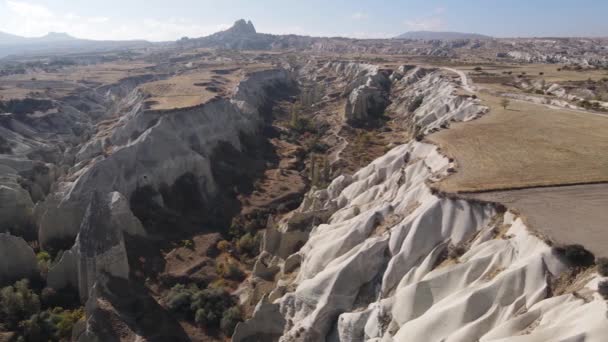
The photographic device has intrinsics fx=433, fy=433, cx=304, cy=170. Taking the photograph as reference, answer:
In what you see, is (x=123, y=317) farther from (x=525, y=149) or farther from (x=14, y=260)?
(x=525, y=149)

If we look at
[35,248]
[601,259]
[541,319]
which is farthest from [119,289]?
[601,259]

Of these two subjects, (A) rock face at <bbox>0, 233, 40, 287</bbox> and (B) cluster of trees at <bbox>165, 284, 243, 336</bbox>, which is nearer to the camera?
(B) cluster of trees at <bbox>165, 284, 243, 336</bbox>

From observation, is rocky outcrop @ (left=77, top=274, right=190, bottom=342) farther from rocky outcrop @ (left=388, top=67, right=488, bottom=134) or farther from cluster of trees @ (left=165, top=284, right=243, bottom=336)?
rocky outcrop @ (left=388, top=67, right=488, bottom=134)

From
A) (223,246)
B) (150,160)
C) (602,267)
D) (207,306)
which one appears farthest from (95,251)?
(602,267)

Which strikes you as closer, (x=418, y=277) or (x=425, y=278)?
(x=425, y=278)

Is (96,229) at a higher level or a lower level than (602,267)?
lower

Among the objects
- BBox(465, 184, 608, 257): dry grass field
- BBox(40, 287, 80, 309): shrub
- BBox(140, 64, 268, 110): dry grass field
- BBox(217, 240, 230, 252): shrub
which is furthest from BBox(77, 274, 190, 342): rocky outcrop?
BBox(140, 64, 268, 110): dry grass field

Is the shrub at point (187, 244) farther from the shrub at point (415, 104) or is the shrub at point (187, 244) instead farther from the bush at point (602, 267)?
the shrub at point (415, 104)
